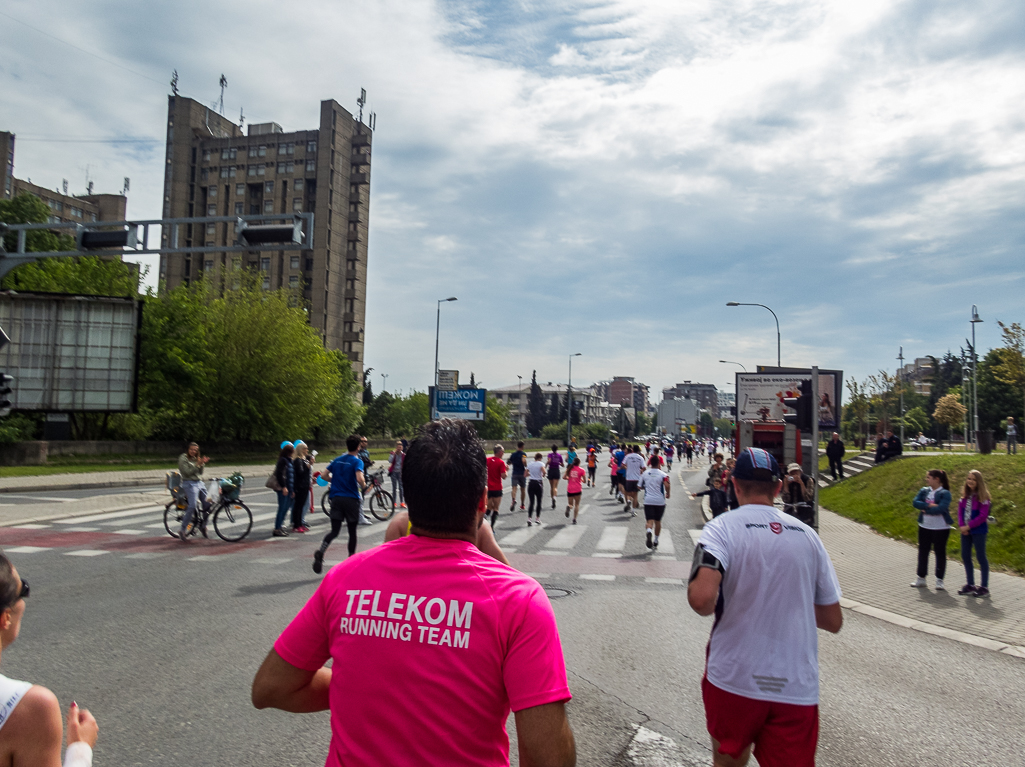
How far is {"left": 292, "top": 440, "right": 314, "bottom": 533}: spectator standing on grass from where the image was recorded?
561 inches

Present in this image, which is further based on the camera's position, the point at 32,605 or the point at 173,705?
the point at 32,605

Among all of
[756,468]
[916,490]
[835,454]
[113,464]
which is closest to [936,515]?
[756,468]

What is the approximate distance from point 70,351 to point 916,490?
96.0ft

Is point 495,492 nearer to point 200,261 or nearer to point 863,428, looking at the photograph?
point 863,428

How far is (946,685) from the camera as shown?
6.04 m

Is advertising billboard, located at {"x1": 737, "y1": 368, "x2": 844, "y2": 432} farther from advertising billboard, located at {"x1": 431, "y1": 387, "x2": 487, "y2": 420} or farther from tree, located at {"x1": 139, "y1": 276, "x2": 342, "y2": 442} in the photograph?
tree, located at {"x1": 139, "y1": 276, "x2": 342, "y2": 442}

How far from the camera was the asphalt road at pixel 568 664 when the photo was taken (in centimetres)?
444

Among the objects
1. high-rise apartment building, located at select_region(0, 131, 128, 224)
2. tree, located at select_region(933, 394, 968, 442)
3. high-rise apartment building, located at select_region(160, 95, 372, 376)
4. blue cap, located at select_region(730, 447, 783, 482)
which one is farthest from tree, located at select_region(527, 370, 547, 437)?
blue cap, located at select_region(730, 447, 783, 482)

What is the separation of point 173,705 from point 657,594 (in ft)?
20.1

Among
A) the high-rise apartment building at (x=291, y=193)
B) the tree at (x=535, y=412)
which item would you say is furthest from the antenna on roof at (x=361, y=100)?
the tree at (x=535, y=412)

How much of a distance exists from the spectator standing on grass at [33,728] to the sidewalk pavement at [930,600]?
8077mm

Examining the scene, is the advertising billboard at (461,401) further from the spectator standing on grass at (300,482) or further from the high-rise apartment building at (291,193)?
the high-rise apartment building at (291,193)

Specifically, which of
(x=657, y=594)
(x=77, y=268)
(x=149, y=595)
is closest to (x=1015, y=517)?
(x=657, y=594)

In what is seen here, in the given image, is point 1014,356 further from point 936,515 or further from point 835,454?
point 936,515
